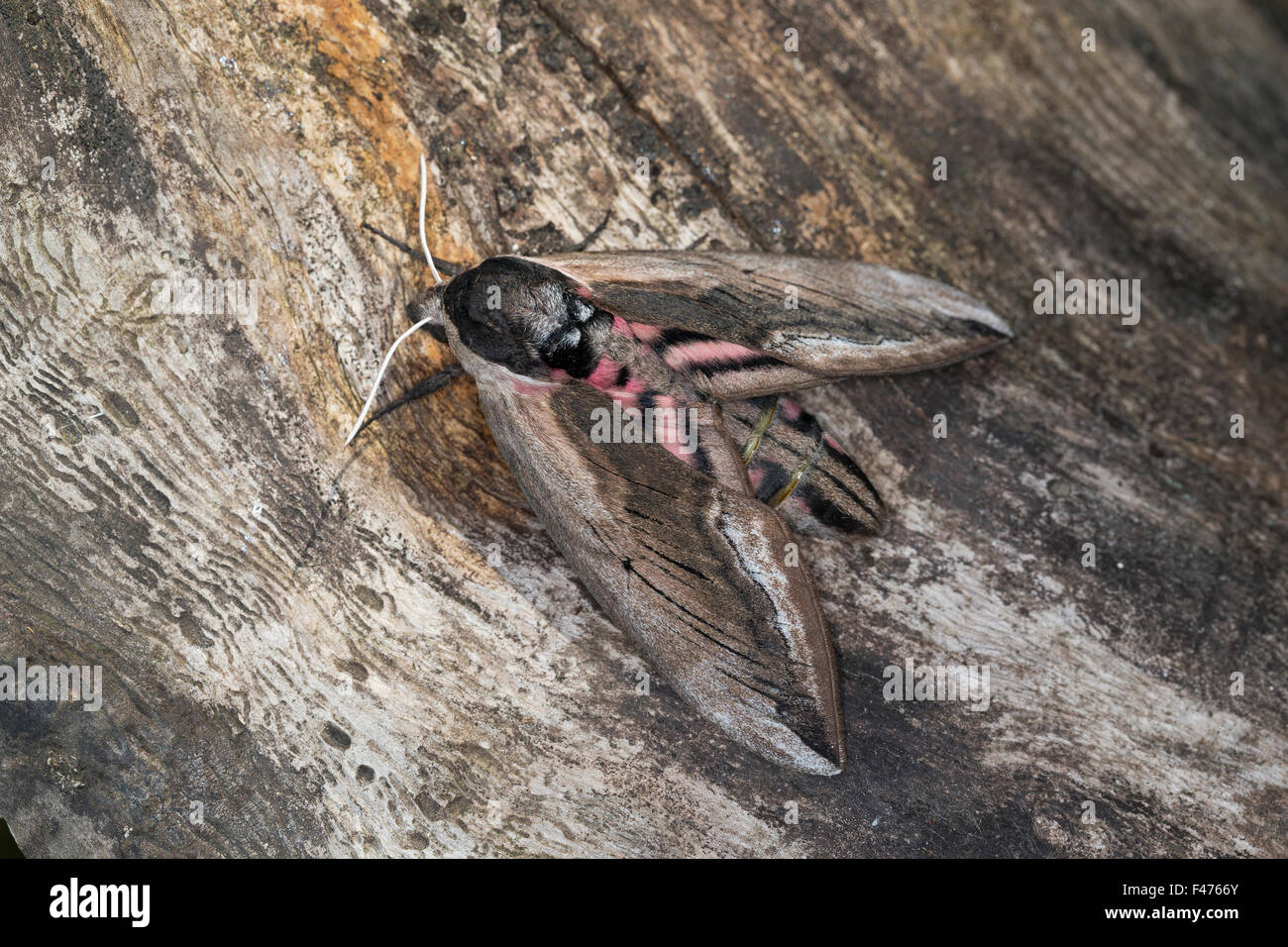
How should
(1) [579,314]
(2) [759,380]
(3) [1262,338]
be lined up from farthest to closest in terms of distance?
(3) [1262,338] < (2) [759,380] < (1) [579,314]

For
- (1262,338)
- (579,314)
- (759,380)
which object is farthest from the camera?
(1262,338)

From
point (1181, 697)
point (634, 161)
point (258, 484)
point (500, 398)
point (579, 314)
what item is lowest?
point (1181, 697)

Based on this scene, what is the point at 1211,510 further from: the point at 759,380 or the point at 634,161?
the point at 634,161

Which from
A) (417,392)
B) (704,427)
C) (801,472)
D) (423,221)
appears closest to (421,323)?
(417,392)

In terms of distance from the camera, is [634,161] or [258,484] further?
[634,161]

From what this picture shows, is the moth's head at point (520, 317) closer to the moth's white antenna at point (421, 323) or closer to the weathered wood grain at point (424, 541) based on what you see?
the moth's white antenna at point (421, 323)

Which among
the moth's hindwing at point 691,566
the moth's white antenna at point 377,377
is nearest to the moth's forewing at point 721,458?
the moth's hindwing at point 691,566

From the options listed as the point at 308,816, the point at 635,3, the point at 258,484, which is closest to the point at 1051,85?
the point at 635,3
